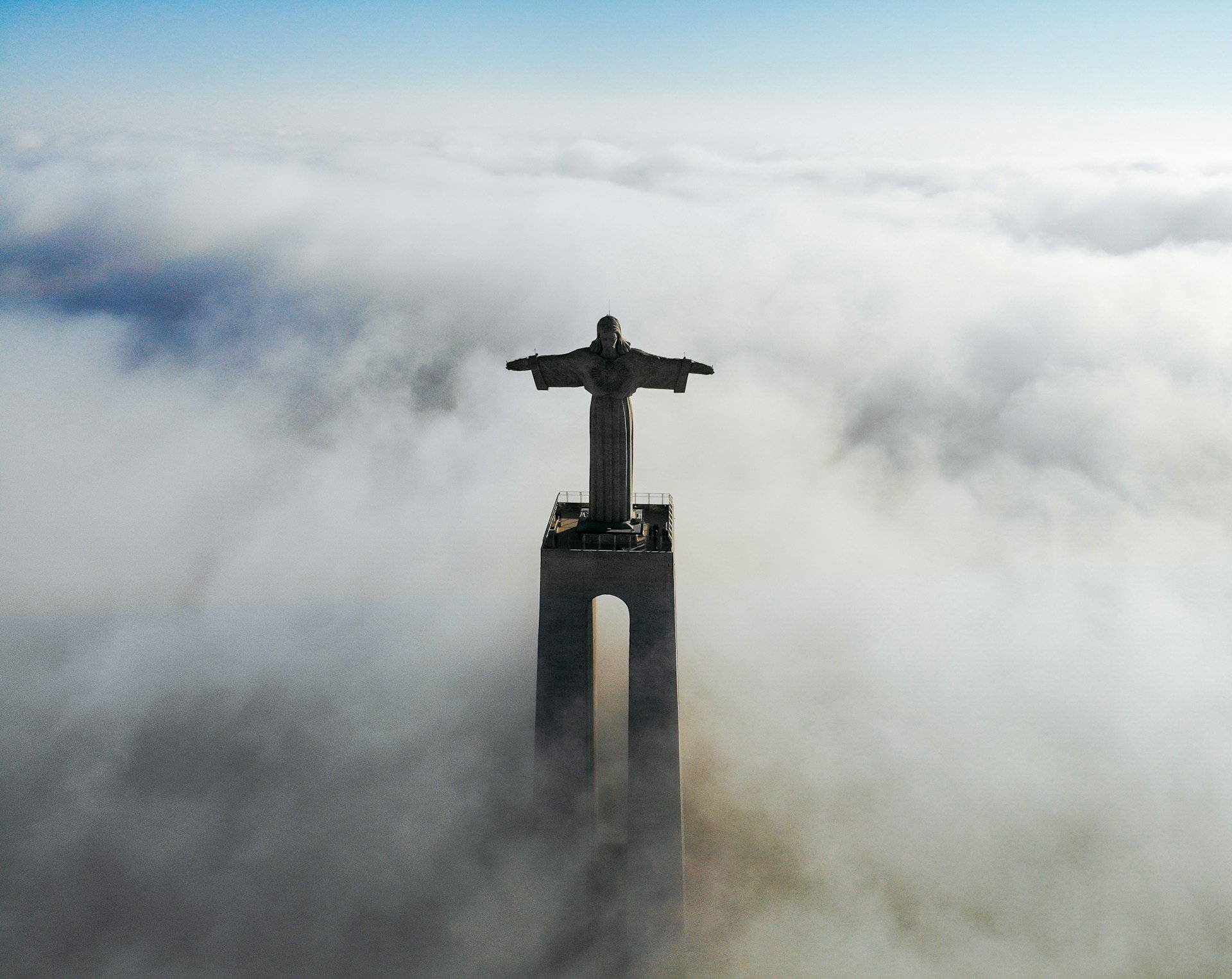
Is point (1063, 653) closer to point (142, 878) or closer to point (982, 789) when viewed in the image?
point (982, 789)

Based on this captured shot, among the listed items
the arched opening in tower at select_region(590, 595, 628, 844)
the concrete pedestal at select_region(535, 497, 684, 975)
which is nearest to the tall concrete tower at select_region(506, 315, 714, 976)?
the concrete pedestal at select_region(535, 497, 684, 975)

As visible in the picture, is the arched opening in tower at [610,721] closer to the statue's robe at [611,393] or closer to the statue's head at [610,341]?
the statue's robe at [611,393]

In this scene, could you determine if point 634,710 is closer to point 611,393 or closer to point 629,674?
point 629,674

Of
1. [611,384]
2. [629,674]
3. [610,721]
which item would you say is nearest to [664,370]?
[611,384]

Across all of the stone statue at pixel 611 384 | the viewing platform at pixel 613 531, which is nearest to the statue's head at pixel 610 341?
the stone statue at pixel 611 384

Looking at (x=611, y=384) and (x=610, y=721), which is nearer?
(x=611, y=384)

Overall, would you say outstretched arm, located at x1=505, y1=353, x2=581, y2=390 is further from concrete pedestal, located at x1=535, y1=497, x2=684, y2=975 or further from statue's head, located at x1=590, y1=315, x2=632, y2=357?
concrete pedestal, located at x1=535, y1=497, x2=684, y2=975

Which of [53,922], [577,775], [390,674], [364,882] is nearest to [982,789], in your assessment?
[577,775]
